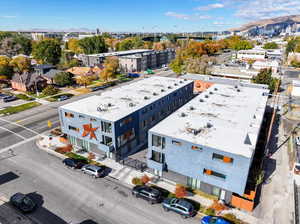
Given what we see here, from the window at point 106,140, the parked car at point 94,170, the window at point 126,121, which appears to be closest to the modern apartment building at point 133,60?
the window at point 126,121

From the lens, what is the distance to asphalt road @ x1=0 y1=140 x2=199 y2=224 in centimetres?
2472

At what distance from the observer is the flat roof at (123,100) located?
120ft


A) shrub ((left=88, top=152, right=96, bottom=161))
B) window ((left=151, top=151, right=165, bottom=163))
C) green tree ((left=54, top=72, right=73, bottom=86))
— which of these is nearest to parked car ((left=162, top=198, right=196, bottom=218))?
window ((left=151, top=151, right=165, bottom=163))

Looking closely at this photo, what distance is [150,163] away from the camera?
31.0m

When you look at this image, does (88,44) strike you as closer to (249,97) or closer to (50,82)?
(50,82)

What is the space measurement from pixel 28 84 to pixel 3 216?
63.7 metres

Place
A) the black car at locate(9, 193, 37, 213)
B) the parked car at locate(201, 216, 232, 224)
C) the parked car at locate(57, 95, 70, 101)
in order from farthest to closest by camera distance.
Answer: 1. the parked car at locate(57, 95, 70, 101)
2. the black car at locate(9, 193, 37, 213)
3. the parked car at locate(201, 216, 232, 224)

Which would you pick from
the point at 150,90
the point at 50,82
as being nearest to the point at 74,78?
the point at 50,82

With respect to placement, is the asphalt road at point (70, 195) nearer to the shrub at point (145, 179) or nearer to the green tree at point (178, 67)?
the shrub at point (145, 179)

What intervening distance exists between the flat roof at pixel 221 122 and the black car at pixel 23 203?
60.4 feet

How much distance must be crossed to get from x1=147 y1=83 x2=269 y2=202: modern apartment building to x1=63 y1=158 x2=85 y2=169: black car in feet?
39.3

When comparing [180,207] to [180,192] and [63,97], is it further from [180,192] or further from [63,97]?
[63,97]

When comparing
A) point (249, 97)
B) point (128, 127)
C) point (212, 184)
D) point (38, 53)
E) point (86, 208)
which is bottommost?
point (86, 208)

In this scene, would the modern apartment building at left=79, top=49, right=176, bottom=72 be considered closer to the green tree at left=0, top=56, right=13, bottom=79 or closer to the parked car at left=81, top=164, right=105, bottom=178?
the green tree at left=0, top=56, right=13, bottom=79
